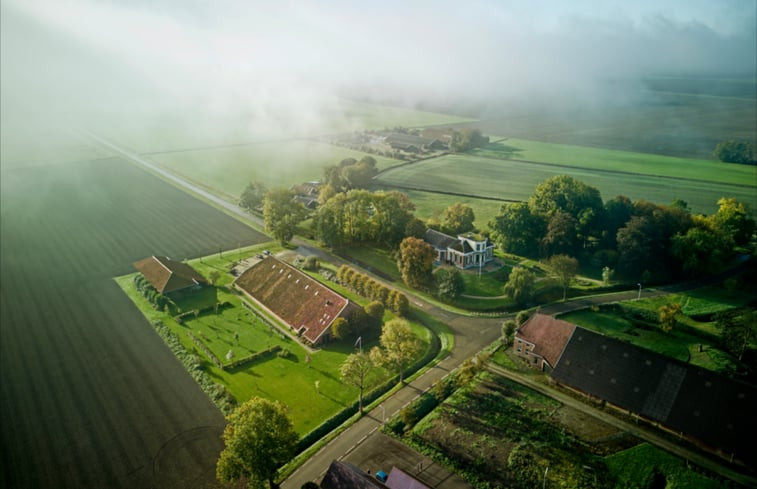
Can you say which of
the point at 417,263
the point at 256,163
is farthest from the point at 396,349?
the point at 256,163

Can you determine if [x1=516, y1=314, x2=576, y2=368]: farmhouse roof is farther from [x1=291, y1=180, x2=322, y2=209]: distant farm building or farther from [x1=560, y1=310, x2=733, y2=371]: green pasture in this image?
[x1=291, y1=180, x2=322, y2=209]: distant farm building

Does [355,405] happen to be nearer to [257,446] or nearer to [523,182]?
[257,446]

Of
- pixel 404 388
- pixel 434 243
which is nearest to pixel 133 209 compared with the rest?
pixel 434 243

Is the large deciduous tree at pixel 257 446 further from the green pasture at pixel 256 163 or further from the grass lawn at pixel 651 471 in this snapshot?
the green pasture at pixel 256 163

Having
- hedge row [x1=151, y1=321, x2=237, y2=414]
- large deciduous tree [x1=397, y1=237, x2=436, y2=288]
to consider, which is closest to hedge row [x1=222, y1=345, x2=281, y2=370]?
hedge row [x1=151, y1=321, x2=237, y2=414]

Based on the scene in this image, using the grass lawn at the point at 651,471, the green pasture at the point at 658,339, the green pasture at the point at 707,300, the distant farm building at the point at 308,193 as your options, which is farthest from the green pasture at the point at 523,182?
the grass lawn at the point at 651,471

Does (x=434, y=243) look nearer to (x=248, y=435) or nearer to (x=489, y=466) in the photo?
(x=489, y=466)

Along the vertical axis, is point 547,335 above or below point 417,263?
below
